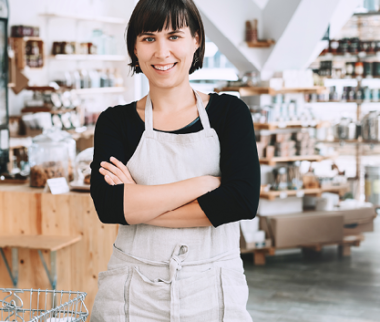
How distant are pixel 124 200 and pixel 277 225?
346 centimetres

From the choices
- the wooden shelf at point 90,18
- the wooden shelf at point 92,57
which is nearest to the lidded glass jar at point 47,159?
the wooden shelf at point 92,57

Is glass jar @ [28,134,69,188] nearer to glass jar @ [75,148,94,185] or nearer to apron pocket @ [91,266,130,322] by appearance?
glass jar @ [75,148,94,185]

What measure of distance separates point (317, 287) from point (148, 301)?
310 centimetres

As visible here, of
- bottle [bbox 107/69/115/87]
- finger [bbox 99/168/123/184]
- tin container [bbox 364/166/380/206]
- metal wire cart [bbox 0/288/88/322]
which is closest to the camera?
metal wire cart [bbox 0/288/88/322]

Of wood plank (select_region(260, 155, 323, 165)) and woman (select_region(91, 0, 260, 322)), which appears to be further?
wood plank (select_region(260, 155, 323, 165))

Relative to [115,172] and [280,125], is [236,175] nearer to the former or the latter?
[115,172]

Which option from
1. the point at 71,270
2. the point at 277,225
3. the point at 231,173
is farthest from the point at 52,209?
the point at 277,225

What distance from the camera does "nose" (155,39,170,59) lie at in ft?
4.54

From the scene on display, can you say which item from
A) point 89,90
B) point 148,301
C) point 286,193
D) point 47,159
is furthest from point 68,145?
point 89,90

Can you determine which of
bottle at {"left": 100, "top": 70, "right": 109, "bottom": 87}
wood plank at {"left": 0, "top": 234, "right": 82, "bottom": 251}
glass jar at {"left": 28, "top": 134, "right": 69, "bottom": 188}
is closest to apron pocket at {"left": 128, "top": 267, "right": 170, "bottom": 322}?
wood plank at {"left": 0, "top": 234, "right": 82, "bottom": 251}

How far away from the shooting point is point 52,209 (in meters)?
2.88

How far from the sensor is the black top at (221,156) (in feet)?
4.67

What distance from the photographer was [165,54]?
1.39 meters

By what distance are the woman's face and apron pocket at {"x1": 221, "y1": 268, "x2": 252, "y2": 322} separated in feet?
1.79
